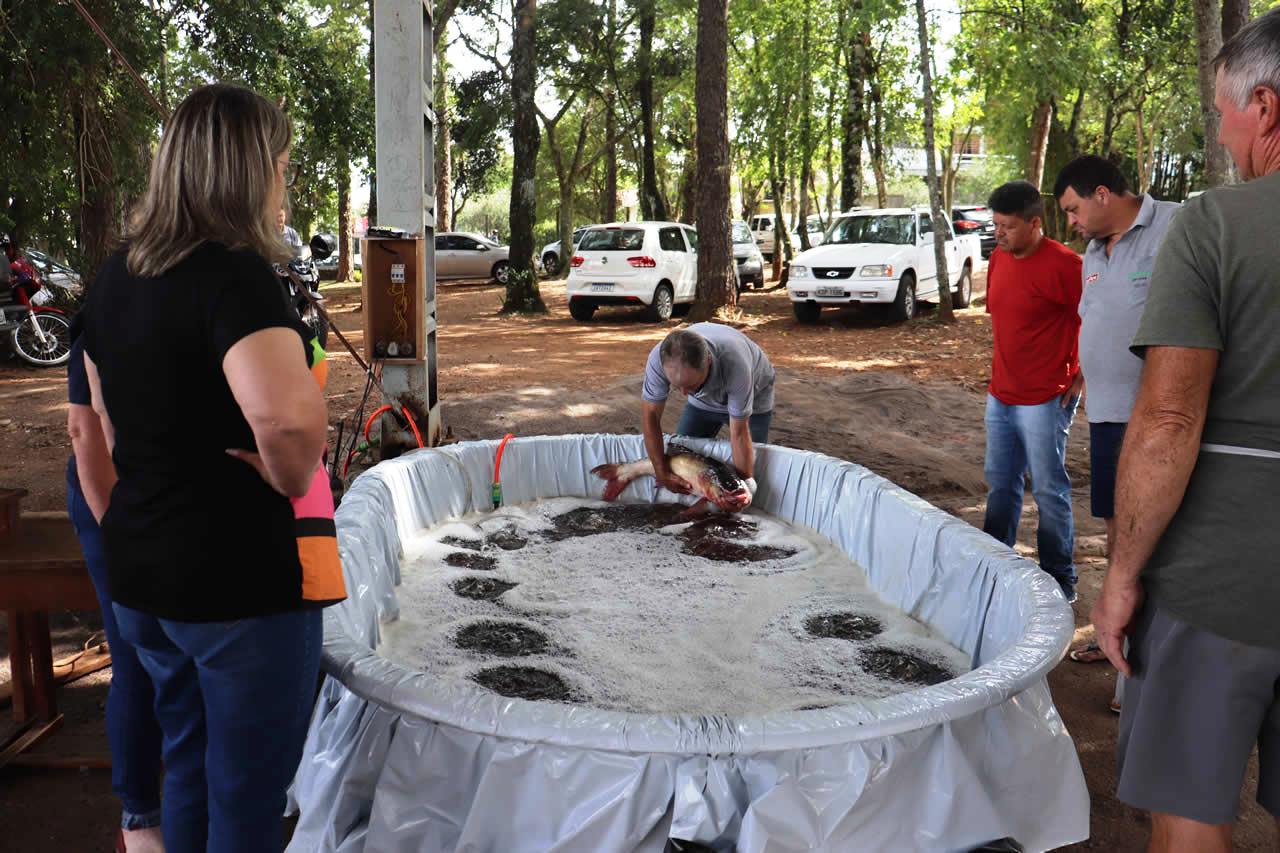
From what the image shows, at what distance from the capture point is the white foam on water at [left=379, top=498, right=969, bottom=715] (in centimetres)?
384

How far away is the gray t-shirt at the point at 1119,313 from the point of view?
385 cm

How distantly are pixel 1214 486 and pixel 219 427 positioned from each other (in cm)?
186

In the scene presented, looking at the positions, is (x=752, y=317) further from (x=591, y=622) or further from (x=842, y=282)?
(x=591, y=622)

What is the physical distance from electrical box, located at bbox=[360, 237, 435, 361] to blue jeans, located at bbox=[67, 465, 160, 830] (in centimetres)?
343

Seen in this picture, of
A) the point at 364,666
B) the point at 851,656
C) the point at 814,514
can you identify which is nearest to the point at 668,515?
the point at 814,514

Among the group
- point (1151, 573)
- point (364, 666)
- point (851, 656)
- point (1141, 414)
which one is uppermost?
point (1141, 414)

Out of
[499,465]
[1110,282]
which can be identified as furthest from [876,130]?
[1110,282]

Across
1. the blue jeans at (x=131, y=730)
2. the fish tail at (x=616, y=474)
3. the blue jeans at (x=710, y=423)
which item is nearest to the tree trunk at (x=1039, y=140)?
the blue jeans at (x=710, y=423)

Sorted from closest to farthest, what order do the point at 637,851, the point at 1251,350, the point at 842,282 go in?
the point at 1251,350, the point at 637,851, the point at 842,282

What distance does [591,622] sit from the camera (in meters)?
4.50

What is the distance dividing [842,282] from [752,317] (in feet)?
5.95

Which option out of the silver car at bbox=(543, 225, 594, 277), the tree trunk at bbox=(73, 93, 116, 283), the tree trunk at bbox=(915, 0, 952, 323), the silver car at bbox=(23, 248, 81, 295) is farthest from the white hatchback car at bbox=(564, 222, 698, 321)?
the silver car at bbox=(543, 225, 594, 277)

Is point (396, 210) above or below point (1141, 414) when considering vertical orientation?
above

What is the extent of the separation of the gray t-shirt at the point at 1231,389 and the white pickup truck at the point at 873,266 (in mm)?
12295
